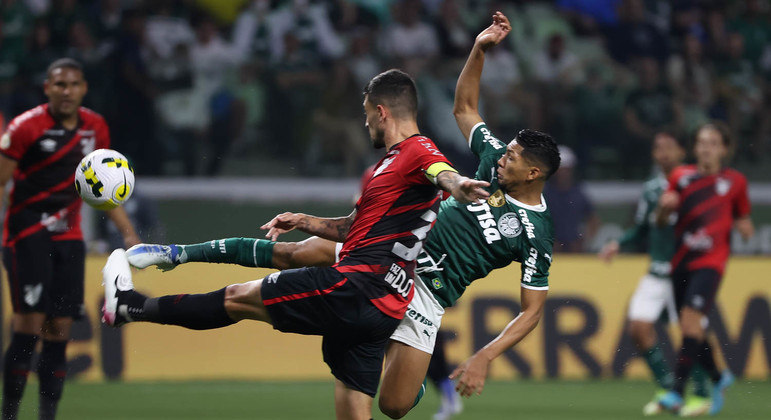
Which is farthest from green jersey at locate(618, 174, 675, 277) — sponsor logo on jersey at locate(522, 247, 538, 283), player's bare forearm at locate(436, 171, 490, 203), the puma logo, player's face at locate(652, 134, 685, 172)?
the puma logo

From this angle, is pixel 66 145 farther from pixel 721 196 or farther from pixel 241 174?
pixel 721 196

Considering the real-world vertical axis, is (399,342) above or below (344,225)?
below

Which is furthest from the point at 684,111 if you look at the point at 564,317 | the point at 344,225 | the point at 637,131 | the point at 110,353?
the point at 344,225

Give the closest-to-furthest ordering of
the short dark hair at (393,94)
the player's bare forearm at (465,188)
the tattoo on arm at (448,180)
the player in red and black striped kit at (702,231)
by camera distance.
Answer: the player's bare forearm at (465,188) → the tattoo on arm at (448,180) → the short dark hair at (393,94) → the player in red and black striped kit at (702,231)

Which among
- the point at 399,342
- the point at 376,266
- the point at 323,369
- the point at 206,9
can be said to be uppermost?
the point at 206,9

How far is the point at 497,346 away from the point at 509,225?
820 millimetres

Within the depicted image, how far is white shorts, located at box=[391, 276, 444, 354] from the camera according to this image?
248 inches

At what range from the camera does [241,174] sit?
488 inches

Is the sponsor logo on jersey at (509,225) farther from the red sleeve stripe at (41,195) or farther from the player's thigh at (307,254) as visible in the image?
the red sleeve stripe at (41,195)

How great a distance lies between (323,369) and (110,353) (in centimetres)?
217

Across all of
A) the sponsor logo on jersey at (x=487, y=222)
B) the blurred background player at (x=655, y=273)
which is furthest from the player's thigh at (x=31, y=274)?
the blurred background player at (x=655, y=273)

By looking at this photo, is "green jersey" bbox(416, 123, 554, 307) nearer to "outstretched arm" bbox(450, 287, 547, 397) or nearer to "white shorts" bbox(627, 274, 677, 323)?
"outstretched arm" bbox(450, 287, 547, 397)

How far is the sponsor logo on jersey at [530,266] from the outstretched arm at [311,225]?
1.03 meters

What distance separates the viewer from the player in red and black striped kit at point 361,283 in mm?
5660
